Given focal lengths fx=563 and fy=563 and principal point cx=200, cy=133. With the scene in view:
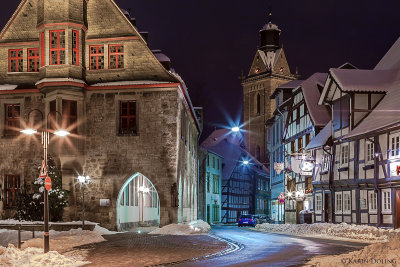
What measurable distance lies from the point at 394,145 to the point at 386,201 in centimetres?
319

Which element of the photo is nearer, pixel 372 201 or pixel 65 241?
pixel 65 241

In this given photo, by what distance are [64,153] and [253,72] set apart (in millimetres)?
73224

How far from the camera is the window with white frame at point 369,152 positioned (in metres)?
30.7

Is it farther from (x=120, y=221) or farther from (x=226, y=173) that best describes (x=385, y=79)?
(x=226, y=173)

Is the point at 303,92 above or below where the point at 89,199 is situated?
above

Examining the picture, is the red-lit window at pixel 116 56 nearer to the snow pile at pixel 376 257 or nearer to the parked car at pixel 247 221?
the snow pile at pixel 376 257

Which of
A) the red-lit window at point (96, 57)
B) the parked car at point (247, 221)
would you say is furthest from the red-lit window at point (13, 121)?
the parked car at point (247, 221)

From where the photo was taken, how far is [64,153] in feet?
108

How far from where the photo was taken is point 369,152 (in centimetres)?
3097

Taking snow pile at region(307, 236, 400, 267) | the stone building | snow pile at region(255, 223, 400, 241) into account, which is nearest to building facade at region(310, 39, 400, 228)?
snow pile at region(255, 223, 400, 241)

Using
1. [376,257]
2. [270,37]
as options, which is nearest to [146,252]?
[376,257]

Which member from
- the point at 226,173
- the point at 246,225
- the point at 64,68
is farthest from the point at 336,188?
the point at 226,173

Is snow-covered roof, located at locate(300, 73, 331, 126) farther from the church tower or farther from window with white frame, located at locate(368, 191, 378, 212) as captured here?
the church tower

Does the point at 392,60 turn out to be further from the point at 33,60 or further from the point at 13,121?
the point at 13,121
